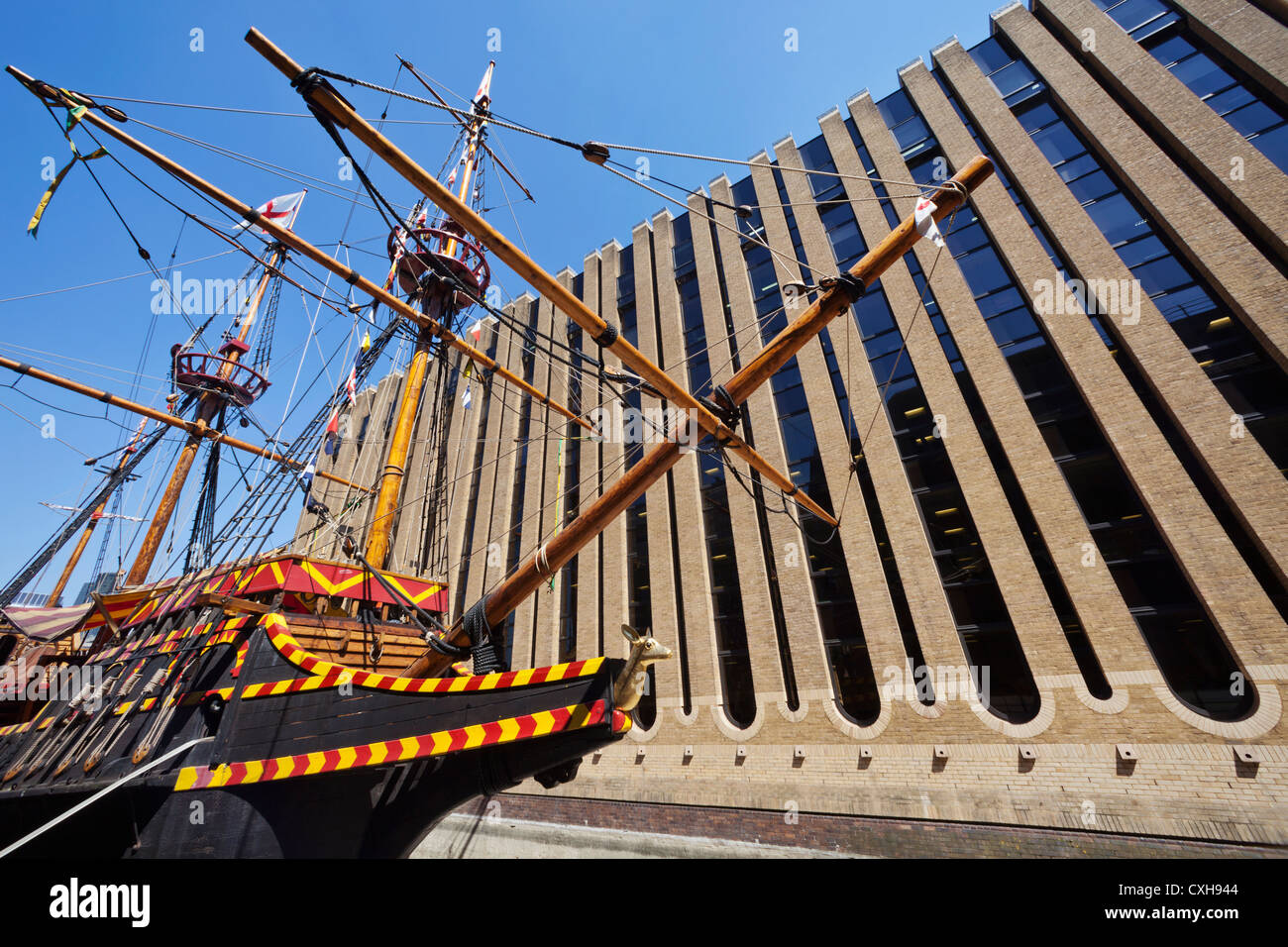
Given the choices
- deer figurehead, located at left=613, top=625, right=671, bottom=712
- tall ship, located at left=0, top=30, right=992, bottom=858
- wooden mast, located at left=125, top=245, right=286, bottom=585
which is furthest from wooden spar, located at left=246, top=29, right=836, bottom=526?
wooden mast, located at left=125, top=245, right=286, bottom=585

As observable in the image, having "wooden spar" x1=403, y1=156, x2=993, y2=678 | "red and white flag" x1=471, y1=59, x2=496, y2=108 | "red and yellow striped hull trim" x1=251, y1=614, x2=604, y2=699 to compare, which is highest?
"red and white flag" x1=471, y1=59, x2=496, y2=108

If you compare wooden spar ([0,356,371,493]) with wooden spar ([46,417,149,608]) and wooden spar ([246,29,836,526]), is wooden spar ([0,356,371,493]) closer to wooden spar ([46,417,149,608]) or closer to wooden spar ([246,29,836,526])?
wooden spar ([46,417,149,608])

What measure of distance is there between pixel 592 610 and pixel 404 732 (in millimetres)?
13523

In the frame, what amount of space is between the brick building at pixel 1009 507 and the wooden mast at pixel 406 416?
965mm

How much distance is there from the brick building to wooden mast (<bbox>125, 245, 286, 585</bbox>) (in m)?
14.7

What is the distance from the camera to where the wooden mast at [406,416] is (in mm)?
11477

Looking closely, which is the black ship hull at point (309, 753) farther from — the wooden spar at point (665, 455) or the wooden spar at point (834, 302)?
the wooden spar at point (834, 302)

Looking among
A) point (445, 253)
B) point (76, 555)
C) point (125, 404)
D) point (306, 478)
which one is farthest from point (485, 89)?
point (76, 555)

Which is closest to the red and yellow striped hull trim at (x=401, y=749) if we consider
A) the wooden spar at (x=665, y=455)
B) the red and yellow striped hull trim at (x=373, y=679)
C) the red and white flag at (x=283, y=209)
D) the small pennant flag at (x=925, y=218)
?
the red and yellow striped hull trim at (x=373, y=679)

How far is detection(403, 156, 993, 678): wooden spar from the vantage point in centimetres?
615

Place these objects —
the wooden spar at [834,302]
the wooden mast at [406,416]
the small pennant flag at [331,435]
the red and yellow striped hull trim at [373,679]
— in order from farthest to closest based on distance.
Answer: the wooden mast at [406,416] → the small pennant flag at [331,435] → the wooden spar at [834,302] → the red and yellow striped hull trim at [373,679]

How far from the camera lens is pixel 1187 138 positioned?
13539mm

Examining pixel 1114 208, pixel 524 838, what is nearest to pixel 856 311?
pixel 1114 208

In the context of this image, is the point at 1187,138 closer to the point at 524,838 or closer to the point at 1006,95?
the point at 1006,95
